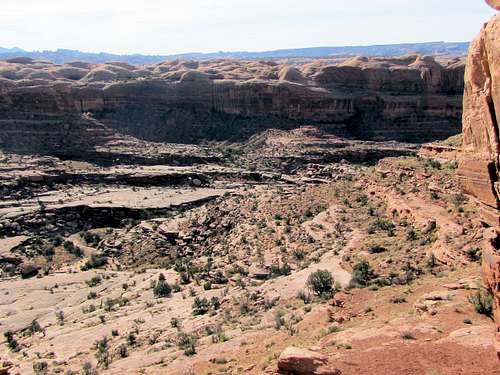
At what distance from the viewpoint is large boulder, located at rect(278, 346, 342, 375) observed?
984cm

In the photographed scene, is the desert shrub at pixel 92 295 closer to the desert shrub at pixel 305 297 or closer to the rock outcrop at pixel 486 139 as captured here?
the desert shrub at pixel 305 297

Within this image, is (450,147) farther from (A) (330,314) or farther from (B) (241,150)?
(B) (241,150)

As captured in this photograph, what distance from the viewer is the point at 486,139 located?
9031mm

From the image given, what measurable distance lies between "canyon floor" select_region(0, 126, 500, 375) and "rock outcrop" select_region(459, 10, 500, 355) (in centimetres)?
205

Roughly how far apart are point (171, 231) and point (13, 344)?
42.0 ft

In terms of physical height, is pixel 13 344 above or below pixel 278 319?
below

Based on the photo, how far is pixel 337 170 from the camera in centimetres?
4747

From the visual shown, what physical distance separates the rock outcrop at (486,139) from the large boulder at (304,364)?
275cm

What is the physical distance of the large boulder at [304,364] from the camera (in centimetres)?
984

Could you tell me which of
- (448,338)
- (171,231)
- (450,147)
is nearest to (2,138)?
(171,231)

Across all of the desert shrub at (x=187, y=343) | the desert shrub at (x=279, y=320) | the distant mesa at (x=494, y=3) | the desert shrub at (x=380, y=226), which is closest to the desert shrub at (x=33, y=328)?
the desert shrub at (x=187, y=343)

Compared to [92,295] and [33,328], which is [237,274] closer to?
[92,295]

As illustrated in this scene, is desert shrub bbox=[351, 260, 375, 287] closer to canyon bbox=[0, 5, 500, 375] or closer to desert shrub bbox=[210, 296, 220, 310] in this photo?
canyon bbox=[0, 5, 500, 375]

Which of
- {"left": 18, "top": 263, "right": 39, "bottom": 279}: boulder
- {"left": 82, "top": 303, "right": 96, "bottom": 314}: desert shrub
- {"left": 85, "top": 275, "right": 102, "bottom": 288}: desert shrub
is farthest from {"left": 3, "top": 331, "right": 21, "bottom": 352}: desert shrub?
{"left": 18, "top": 263, "right": 39, "bottom": 279}: boulder
